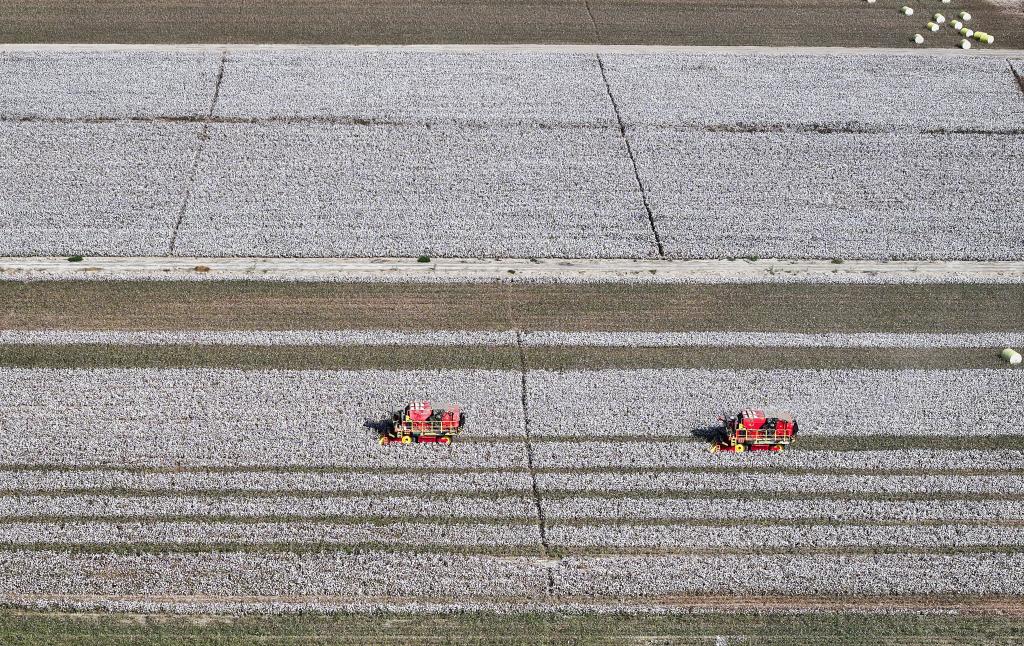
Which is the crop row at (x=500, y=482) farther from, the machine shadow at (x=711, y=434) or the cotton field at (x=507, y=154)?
the cotton field at (x=507, y=154)

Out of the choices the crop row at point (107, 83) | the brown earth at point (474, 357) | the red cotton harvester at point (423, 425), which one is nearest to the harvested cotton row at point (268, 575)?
the red cotton harvester at point (423, 425)

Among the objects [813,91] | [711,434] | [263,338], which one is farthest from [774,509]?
[813,91]

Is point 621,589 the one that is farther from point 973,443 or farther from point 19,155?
point 19,155

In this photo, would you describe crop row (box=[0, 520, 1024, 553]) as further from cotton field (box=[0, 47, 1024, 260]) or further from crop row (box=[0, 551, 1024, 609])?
cotton field (box=[0, 47, 1024, 260])

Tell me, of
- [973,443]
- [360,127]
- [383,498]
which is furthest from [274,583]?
[360,127]

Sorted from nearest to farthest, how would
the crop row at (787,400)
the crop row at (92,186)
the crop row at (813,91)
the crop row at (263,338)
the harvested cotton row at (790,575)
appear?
the harvested cotton row at (790,575)
the crop row at (787,400)
the crop row at (263,338)
the crop row at (92,186)
the crop row at (813,91)

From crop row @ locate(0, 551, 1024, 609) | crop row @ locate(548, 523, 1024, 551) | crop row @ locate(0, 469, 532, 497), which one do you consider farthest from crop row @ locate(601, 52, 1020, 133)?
crop row @ locate(0, 551, 1024, 609)
